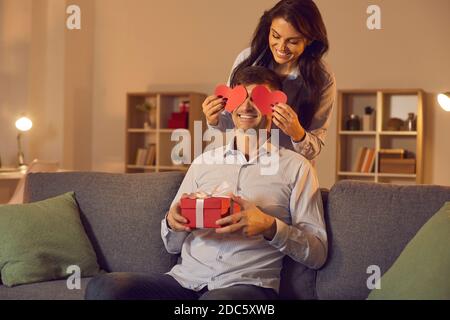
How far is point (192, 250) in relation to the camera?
2125mm

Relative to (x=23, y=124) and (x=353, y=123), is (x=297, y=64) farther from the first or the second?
(x=23, y=124)

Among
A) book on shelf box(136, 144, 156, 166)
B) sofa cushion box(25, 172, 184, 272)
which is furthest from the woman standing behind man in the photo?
book on shelf box(136, 144, 156, 166)

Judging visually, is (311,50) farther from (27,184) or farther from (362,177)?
(362,177)

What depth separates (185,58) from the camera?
6301 millimetres

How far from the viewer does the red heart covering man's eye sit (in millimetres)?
2131

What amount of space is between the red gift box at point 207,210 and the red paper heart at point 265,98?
374 mm

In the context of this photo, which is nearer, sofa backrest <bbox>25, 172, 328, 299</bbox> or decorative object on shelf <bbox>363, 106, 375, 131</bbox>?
sofa backrest <bbox>25, 172, 328, 299</bbox>

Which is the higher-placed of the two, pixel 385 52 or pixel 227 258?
pixel 385 52

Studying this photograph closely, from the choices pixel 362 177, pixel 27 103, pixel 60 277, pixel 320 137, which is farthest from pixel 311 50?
pixel 27 103

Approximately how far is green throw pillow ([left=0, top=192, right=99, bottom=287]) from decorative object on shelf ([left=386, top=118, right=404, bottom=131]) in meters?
3.61

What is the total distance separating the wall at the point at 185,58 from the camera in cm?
559

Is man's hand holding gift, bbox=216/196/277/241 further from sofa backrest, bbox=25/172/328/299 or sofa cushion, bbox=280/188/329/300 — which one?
sofa backrest, bbox=25/172/328/299
